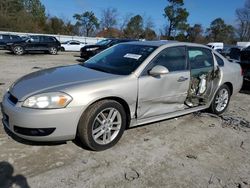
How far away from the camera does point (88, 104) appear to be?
11.7ft

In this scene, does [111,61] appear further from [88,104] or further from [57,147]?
[57,147]

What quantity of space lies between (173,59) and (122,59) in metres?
0.88

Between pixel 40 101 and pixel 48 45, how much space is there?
1889 cm

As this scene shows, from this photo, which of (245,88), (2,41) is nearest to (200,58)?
(245,88)

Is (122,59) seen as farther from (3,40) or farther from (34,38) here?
(3,40)

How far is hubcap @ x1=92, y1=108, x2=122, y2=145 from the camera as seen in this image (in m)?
3.79

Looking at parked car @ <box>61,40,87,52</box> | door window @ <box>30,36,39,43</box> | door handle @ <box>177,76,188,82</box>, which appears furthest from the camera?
parked car @ <box>61,40,87,52</box>

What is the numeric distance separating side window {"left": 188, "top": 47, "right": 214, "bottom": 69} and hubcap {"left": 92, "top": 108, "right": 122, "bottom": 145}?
1887 millimetres

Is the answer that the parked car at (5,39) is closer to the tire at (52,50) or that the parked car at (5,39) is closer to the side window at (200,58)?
the tire at (52,50)

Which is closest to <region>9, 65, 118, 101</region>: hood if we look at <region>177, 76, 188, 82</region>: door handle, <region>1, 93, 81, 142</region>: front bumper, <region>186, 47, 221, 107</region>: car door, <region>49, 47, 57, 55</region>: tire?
<region>1, 93, 81, 142</region>: front bumper

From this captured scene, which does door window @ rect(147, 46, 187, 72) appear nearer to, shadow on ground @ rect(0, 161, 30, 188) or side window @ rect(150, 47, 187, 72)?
side window @ rect(150, 47, 187, 72)

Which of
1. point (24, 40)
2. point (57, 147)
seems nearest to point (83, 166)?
point (57, 147)

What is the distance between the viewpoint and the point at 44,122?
337cm

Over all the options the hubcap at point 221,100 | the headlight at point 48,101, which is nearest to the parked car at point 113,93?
the headlight at point 48,101
